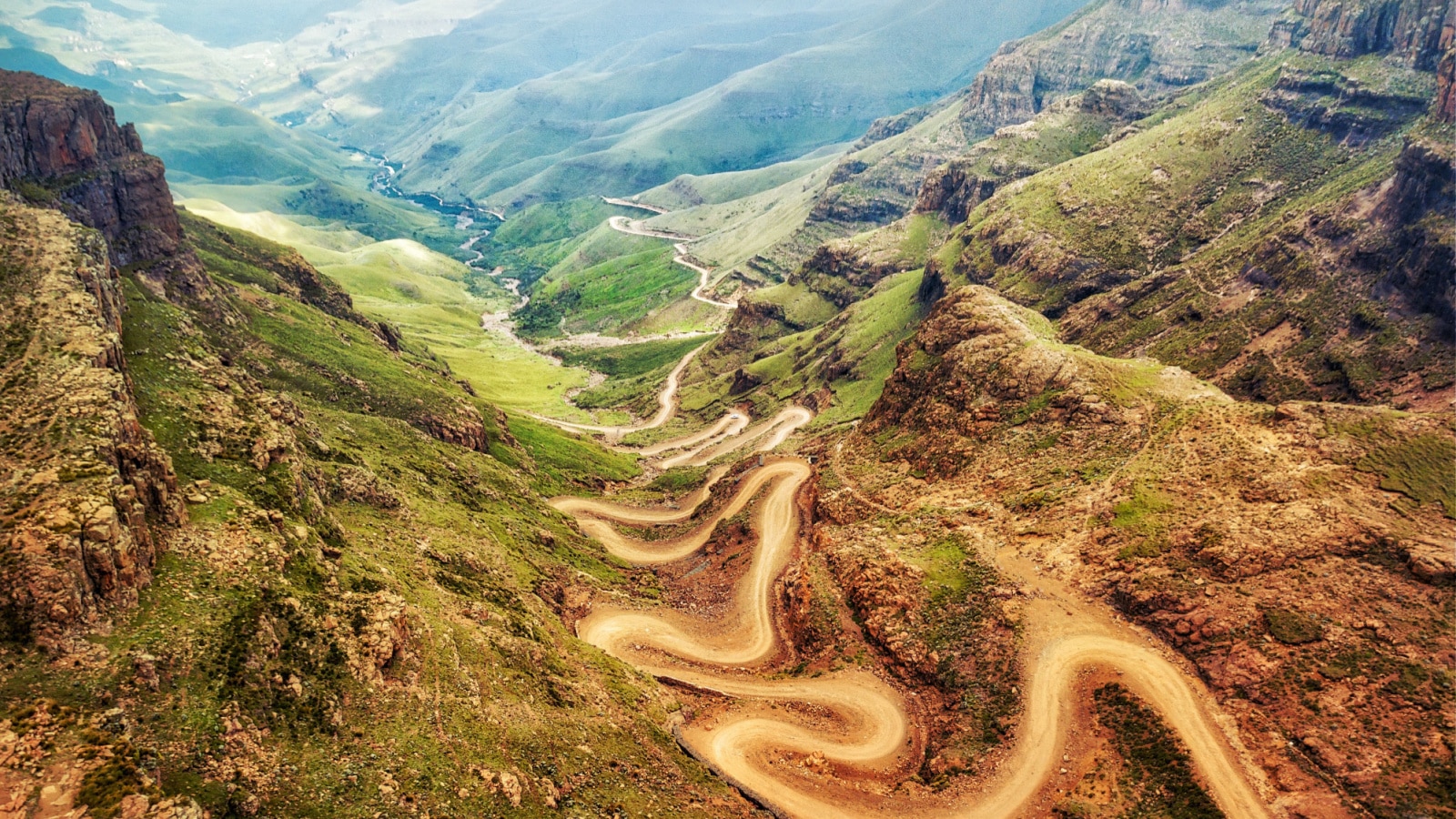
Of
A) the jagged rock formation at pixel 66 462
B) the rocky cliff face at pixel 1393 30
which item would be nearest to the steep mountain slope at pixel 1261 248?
the rocky cliff face at pixel 1393 30

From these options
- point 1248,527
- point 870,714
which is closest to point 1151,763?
point 870,714

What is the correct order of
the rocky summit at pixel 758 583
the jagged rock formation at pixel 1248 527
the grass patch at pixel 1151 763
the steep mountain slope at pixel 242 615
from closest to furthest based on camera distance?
the steep mountain slope at pixel 242 615 < the rocky summit at pixel 758 583 < the grass patch at pixel 1151 763 < the jagged rock formation at pixel 1248 527

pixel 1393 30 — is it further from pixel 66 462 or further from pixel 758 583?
pixel 66 462

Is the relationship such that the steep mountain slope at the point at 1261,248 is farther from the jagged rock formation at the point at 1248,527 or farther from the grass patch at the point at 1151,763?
the grass patch at the point at 1151,763

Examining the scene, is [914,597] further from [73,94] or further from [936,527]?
[73,94]

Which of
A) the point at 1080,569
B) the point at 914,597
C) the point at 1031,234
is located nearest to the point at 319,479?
the point at 914,597
